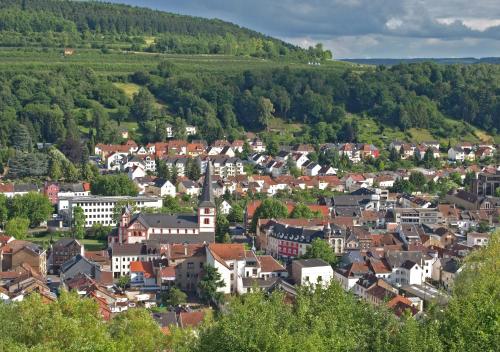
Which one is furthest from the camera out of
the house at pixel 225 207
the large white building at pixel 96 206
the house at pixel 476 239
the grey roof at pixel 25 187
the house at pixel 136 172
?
the house at pixel 136 172

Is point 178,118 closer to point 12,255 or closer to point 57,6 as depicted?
point 12,255

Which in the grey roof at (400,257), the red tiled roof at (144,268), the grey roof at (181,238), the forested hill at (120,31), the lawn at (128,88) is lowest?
the red tiled roof at (144,268)

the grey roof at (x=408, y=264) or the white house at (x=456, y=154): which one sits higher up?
the grey roof at (x=408, y=264)

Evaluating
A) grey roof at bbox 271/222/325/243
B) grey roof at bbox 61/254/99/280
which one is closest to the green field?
grey roof at bbox 271/222/325/243

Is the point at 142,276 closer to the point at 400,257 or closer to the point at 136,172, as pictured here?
the point at 400,257

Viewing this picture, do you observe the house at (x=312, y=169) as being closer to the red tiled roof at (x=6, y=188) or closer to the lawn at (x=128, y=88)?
the red tiled roof at (x=6, y=188)

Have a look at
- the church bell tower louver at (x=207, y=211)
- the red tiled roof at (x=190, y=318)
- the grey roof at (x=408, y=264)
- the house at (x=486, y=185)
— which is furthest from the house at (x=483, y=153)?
the red tiled roof at (x=190, y=318)

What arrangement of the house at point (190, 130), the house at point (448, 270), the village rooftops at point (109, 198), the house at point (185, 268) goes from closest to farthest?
the house at point (185, 268) → the house at point (448, 270) → the village rooftops at point (109, 198) → the house at point (190, 130)
